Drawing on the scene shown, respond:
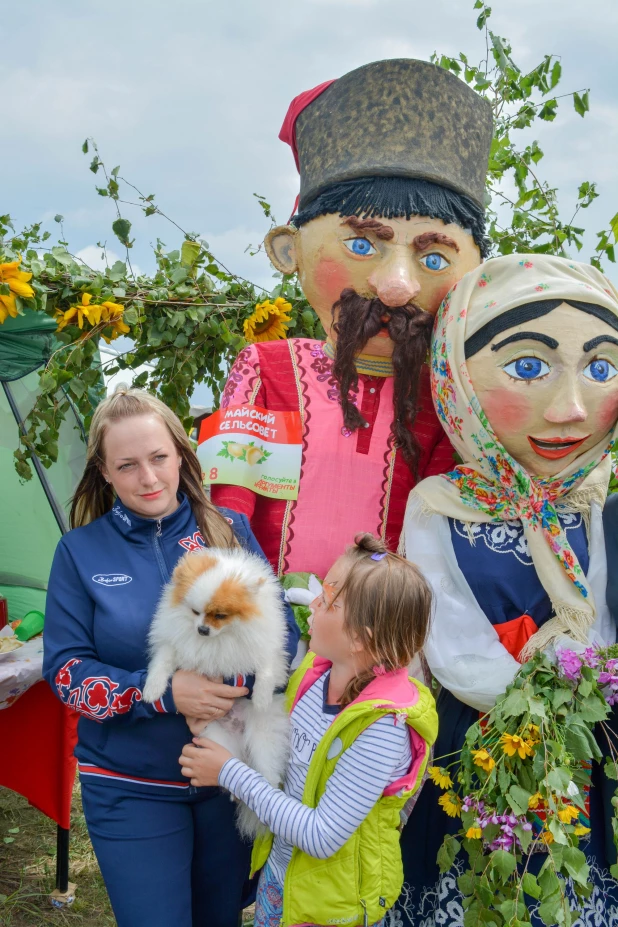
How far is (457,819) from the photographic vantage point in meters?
2.08

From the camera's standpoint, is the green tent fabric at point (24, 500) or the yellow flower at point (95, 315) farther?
the green tent fabric at point (24, 500)

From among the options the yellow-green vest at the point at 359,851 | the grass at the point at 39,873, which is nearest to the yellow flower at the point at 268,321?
the yellow-green vest at the point at 359,851

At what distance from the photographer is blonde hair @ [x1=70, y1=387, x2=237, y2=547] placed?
6.80 ft

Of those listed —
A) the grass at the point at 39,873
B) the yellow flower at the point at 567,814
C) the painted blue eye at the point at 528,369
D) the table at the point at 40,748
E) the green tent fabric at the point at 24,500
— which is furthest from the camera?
the green tent fabric at the point at 24,500

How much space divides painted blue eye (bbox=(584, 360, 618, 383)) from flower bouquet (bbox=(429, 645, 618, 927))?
745mm

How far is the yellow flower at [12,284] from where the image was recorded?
9.71 ft

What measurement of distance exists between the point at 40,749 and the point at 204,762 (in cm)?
164

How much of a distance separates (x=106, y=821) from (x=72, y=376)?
5.92 ft

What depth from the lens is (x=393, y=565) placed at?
1691 mm

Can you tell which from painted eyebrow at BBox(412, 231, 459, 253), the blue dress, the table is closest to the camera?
the blue dress

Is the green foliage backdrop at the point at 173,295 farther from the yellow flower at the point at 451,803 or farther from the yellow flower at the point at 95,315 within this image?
the yellow flower at the point at 451,803

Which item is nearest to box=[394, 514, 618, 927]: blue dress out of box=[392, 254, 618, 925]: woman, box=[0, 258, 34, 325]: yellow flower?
box=[392, 254, 618, 925]: woman

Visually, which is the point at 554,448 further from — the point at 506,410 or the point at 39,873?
the point at 39,873

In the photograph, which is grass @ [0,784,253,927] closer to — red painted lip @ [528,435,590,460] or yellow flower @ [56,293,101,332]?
red painted lip @ [528,435,590,460]
